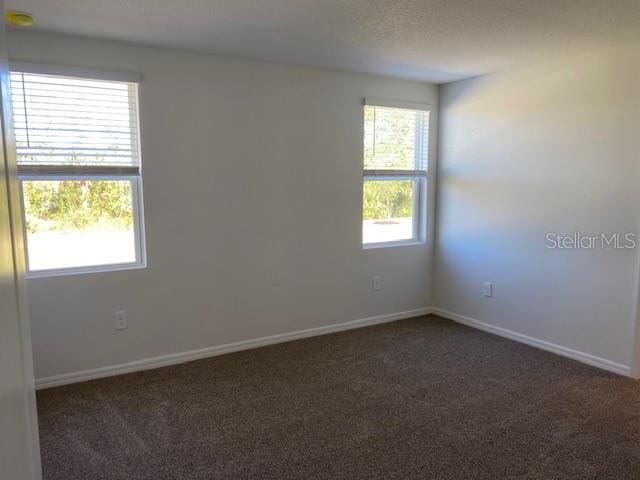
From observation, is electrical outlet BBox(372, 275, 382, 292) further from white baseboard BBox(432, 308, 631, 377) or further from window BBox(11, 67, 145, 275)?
window BBox(11, 67, 145, 275)

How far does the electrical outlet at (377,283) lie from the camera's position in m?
4.34

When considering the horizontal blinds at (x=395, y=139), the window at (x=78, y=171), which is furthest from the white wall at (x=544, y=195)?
the window at (x=78, y=171)

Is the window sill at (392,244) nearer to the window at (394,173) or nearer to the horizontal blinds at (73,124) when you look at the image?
the window at (394,173)

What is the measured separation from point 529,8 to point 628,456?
2289 millimetres

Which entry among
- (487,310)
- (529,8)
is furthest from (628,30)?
(487,310)

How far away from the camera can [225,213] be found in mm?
3537

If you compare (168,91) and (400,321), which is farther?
(400,321)

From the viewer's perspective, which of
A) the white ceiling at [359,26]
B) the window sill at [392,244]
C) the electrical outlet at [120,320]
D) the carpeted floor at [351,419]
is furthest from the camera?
the window sill at [392,244]

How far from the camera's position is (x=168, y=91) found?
323cm

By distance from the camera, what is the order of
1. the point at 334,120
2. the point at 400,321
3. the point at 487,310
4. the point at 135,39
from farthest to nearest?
1. the point at 400,321
2. the point at 487,310
3. the point at 334,120
4. the point at 135,39

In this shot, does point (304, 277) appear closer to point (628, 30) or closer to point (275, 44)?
point (275, 44)

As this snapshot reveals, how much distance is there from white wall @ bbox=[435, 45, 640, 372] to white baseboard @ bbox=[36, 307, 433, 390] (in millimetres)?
838

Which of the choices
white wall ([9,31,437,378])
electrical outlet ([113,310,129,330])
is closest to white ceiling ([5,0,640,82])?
white wall ([9,31,437,378])

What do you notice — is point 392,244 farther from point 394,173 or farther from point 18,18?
point 18,18
